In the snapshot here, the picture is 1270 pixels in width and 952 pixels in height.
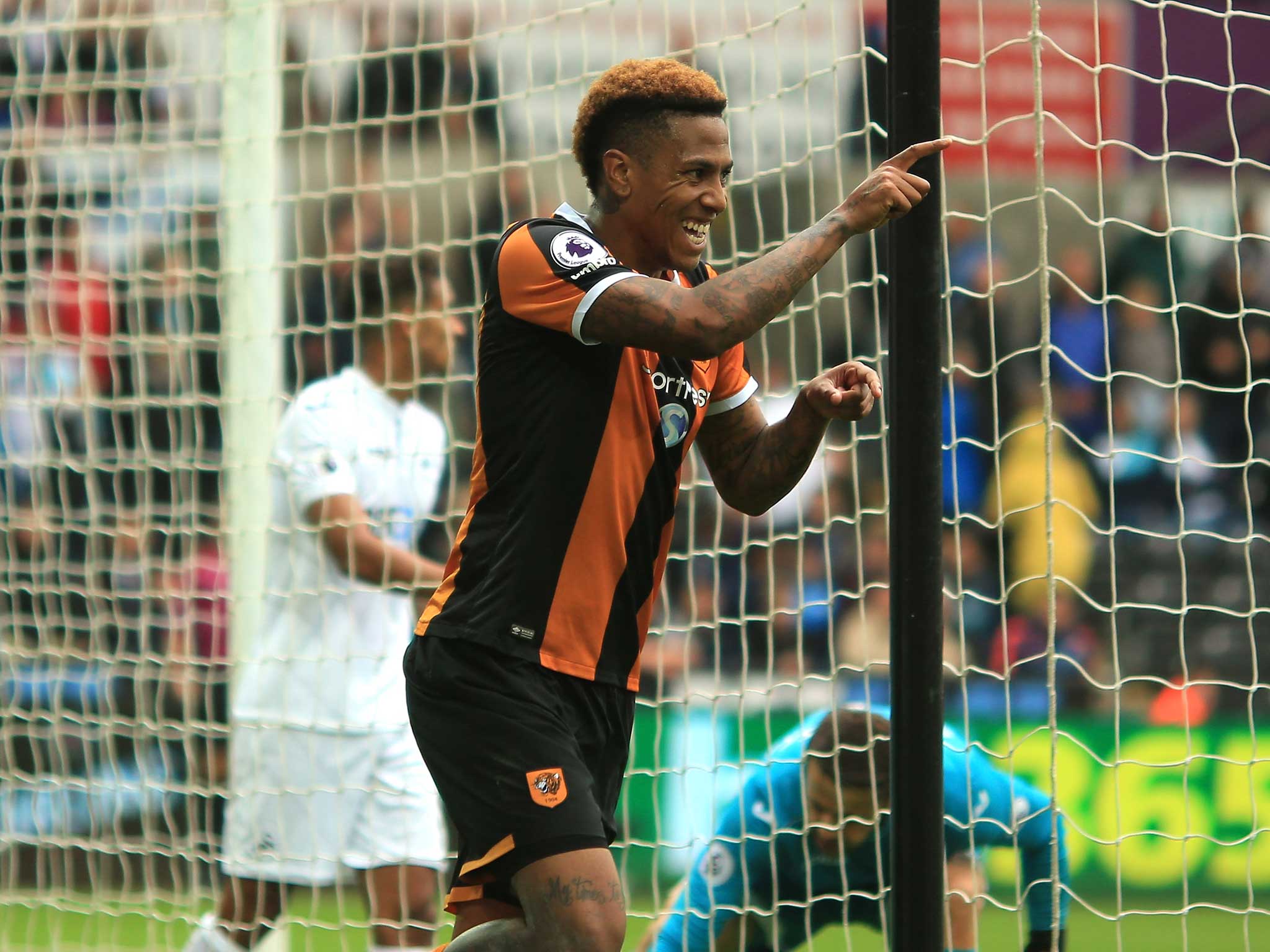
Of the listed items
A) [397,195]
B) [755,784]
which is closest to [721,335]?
[755,784]

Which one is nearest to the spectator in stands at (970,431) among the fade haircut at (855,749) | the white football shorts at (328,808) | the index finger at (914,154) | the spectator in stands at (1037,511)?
the spectator in stands at (1037,511)

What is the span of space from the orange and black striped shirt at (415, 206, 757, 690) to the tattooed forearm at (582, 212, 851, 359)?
0.12 metres

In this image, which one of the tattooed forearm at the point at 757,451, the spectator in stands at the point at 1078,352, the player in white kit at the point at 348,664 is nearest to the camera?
the tattooed forearm at the point at 757,451

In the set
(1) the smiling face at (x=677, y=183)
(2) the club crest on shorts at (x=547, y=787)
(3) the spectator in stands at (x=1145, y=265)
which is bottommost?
(2) the club crest on shorts at (x=547, y=787)

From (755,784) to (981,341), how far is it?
15.1ft

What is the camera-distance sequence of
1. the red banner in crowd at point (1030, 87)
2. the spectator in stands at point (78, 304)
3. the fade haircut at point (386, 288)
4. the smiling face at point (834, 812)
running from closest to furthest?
1. the smiling face at point (834, 812)
2. the fade haircut at point (386, 288)
3. the spectator in stands at point (78, 304)
4. the red banner in crowd at point (1030, 87)

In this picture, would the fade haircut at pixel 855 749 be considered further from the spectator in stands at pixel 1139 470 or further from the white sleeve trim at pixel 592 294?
the spectator in stands at pixel 1139 470

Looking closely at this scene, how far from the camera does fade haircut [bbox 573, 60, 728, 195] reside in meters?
2.74

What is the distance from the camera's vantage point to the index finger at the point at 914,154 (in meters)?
2.71

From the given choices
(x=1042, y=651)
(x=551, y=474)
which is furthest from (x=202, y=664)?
(x=1042, y=651)

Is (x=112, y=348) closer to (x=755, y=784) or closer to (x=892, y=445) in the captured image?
(x=755, y=784)

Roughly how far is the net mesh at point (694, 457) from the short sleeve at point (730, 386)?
0.61 metres

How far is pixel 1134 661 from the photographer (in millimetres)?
7941

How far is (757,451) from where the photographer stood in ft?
10.0
